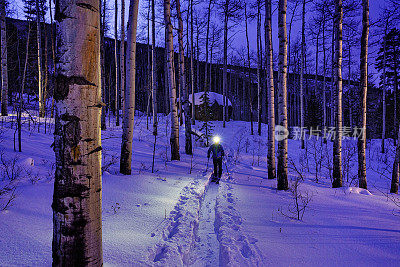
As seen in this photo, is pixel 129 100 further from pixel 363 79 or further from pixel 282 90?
pixel 363 79

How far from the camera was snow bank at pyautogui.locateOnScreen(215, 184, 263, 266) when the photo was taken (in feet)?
8.52

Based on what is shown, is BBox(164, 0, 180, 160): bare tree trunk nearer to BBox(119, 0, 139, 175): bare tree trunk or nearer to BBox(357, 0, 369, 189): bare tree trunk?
BBox(119, 0, 139, 175): bare tree trunk

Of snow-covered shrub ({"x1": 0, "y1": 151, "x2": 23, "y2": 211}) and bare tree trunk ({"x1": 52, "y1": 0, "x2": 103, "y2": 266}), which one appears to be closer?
bare tree trunk ({"x1": 52, "y1": 0, "x2": 103, "y2": 266})

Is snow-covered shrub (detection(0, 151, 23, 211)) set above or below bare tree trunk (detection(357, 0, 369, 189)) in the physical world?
below

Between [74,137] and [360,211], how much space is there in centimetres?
525

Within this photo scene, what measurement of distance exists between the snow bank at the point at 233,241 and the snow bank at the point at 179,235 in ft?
1.52

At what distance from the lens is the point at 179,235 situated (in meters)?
3.16

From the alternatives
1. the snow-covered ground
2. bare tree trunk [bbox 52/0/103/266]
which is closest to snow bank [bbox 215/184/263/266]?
the snow-covered ground

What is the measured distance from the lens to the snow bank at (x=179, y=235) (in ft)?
8.38

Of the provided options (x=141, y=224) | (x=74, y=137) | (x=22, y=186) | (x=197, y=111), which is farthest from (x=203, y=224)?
(x=197, y=111)

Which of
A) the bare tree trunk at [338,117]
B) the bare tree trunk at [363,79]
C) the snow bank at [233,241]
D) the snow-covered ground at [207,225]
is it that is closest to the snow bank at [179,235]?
the snow-covered ground at [207,225]

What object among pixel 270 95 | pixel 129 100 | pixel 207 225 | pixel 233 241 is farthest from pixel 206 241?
pixel 270 95

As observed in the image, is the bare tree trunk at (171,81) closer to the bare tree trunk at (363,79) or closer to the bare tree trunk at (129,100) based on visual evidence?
the bare tree trunk at (129,100)

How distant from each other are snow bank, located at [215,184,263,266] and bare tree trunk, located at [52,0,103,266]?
193 centimetres
